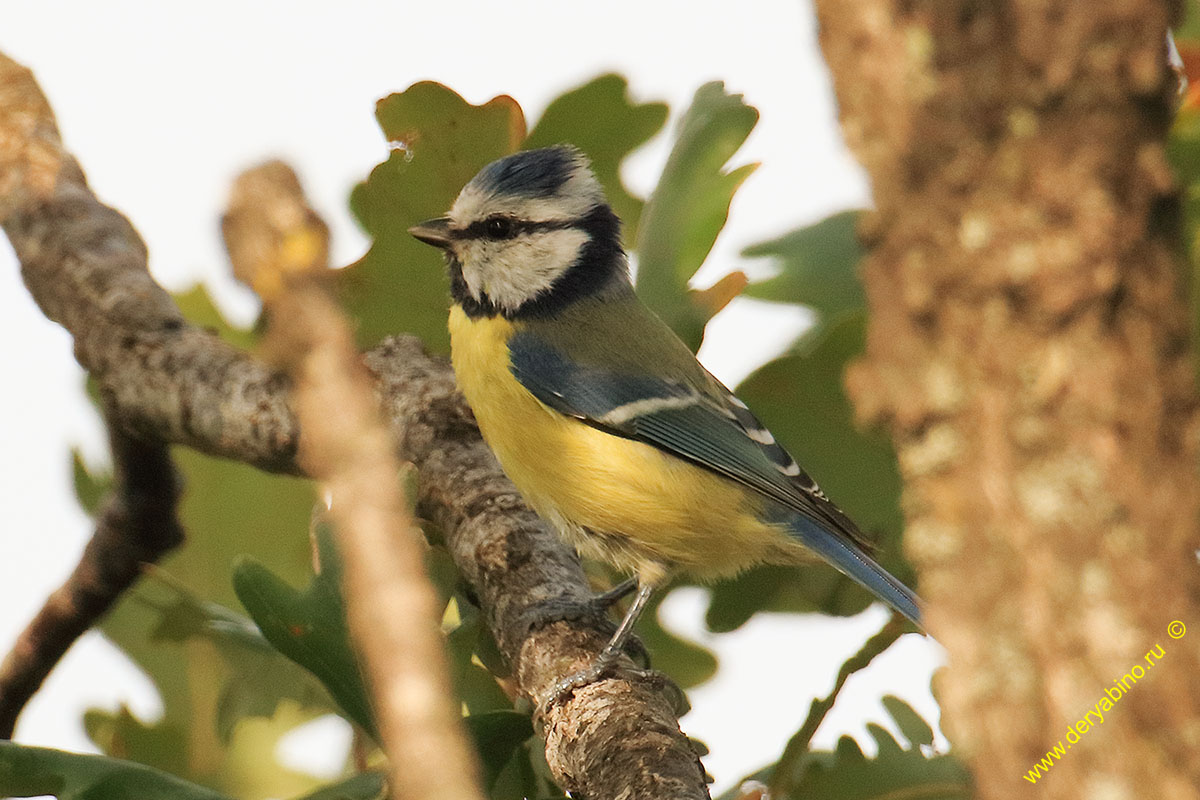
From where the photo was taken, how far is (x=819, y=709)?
1.73m

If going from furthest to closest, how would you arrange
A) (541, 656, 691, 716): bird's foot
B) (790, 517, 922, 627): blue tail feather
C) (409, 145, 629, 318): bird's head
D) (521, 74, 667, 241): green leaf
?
(409, 145, 629, 318): bird's head
(521, 74, 667, 241): green leaf
(790, 517, 922, 627): blue tail feather
(541, 656, 691, 716): bird's foot

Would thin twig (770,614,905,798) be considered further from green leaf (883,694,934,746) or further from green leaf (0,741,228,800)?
green leaf (0,741,228,800)

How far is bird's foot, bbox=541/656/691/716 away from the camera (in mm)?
1942

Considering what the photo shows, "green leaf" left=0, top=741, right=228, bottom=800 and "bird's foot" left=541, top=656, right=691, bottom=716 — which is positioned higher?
"bird's foot" left=541, top=656, right=691, bottom=716

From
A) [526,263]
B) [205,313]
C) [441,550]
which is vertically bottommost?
[441,550]

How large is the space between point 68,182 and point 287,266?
2745mm

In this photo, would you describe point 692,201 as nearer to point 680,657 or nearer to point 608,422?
point 608,422

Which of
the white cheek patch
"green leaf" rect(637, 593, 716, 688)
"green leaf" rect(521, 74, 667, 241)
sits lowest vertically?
"green leaf" rect(637, 593, 716, 688)

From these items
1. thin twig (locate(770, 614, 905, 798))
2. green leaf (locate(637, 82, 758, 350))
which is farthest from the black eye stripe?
thin twig (locate(770, 614, 905, 798))

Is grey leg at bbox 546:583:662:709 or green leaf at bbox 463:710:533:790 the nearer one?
green leaf at bbox 463:710:533:790

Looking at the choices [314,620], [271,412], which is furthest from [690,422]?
[314,620]

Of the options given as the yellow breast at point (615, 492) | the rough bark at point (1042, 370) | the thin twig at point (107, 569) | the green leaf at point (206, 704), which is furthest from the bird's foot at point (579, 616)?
the rough bark at point (1042, 370)

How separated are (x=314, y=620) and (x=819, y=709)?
2.43 feet

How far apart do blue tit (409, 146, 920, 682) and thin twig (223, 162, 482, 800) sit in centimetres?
185
